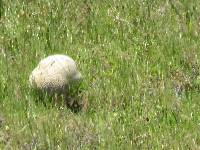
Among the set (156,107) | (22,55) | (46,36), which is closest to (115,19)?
(46,36)

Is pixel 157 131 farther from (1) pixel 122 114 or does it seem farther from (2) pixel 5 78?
(2) pixel 5 78

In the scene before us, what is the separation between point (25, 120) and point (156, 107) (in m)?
1.33

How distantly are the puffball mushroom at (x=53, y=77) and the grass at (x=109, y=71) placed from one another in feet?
0.60

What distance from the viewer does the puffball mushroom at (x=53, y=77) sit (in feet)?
20.0

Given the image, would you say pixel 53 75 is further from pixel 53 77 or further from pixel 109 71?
pixel 109 71

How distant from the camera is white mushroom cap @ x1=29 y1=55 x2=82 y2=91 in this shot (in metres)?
6.10

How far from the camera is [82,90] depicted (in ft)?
20.9

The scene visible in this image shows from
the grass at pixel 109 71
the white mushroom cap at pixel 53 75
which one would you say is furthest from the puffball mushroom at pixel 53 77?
the grass at pixel 109 71

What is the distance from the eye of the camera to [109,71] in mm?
6758

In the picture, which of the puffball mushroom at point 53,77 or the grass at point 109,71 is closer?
the grass at point 109,71

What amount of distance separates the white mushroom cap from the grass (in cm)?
19

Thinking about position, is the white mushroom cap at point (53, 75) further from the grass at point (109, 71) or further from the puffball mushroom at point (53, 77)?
the grass at point (109, 71)

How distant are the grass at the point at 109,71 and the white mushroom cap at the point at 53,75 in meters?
0.19

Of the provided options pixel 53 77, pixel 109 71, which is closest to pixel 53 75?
pixel 53 77
